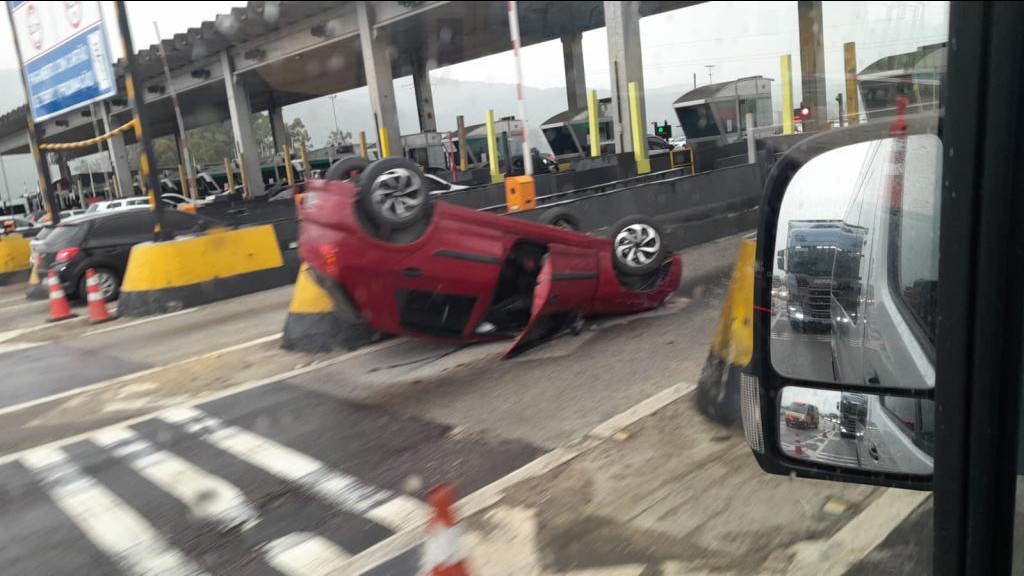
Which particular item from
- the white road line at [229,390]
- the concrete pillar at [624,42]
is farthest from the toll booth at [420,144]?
the concrete pillar at [624,42]

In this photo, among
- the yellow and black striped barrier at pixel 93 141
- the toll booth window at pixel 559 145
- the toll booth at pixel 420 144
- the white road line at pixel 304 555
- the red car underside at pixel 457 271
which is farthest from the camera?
the toll booth window at pixel 559 145

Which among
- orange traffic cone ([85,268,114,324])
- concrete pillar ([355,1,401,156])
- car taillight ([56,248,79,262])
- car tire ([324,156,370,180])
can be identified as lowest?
orange traffic cone ([85,268,114,324])

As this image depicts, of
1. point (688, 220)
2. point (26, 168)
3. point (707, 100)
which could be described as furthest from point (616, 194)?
point (26, 168)

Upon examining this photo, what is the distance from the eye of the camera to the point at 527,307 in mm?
6855

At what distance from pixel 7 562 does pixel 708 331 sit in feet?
16.7

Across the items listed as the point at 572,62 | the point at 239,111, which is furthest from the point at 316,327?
the point at 572,62

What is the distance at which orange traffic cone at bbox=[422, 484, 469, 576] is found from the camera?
7.29ft

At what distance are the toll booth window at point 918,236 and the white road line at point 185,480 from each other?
10.4 ft

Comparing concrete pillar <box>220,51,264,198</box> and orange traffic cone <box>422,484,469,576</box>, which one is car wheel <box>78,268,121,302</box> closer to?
concrete pillar <box>220,51,264,198</box>

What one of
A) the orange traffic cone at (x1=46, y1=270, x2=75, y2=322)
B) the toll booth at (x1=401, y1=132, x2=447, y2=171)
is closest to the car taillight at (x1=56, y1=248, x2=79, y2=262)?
the orange traffic cone at (x1=46, y1=270, x2=75, y2=322)

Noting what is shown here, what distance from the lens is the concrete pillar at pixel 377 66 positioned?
2.70 m

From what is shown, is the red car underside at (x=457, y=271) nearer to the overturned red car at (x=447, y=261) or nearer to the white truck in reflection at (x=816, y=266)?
the overturned red car at (x=447, y=261)

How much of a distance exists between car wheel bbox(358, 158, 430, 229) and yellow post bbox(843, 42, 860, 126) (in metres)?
4.31

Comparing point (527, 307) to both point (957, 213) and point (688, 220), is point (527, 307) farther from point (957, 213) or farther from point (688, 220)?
point (957, 213)
